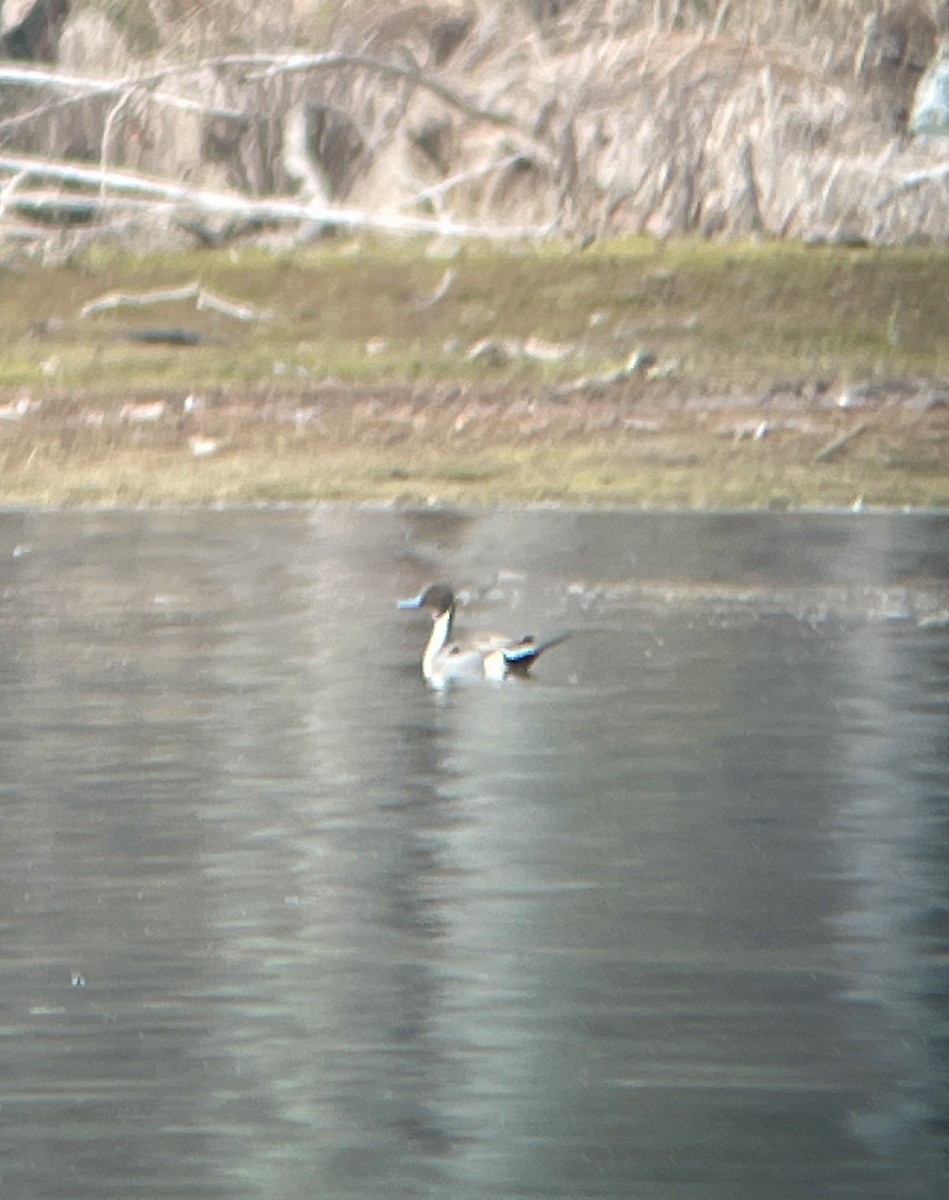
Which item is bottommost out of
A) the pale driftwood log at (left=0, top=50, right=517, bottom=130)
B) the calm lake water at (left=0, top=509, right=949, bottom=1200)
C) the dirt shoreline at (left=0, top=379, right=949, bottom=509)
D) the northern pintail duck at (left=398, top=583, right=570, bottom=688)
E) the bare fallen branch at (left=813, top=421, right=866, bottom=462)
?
the dirt shoreline at (left=0, top=379, right=949, bottom=509)

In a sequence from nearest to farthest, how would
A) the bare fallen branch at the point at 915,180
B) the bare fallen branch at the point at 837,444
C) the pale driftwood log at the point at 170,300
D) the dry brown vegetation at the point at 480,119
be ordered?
1. the bare fallen branch at the point at 837,444
2. the dry brown vegetation at the point at 480,119
3. the bare fallen branch at the point at 915,180
4. the pale driftwood log at the point at 170,300

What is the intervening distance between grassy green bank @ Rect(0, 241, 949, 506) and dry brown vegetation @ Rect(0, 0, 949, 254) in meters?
0.54

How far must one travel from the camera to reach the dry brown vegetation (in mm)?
28141

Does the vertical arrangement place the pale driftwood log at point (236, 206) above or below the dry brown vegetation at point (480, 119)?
below

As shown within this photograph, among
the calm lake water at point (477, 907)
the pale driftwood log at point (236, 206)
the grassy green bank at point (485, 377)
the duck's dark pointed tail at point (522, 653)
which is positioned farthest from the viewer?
the pale driftwood log at point (236, 206)

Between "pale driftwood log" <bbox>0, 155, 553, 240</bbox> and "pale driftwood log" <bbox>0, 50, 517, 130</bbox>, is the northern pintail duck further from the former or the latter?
"pale driftwood log" <bbox>0, 155, 553, 240</bbox>

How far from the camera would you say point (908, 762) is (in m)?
11.1

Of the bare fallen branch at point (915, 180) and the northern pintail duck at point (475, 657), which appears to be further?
the bare fallen branch at point (915, 180)

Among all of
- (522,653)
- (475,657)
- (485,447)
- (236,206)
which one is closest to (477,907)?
(522,653)

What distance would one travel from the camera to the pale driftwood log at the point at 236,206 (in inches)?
1190

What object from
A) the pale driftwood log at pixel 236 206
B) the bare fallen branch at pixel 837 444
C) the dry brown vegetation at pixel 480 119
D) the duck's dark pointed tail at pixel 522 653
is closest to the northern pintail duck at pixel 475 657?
the duck's dark pointed tail at pixel 522 653

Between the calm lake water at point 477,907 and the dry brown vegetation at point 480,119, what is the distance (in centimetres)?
1272

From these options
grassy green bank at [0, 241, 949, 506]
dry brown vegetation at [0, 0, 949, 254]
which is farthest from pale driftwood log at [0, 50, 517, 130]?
grassy green bank at [0, 241, 949, 506]

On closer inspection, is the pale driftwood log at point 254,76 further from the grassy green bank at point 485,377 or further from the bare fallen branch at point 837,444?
the bare fallen branch at point 837,444
